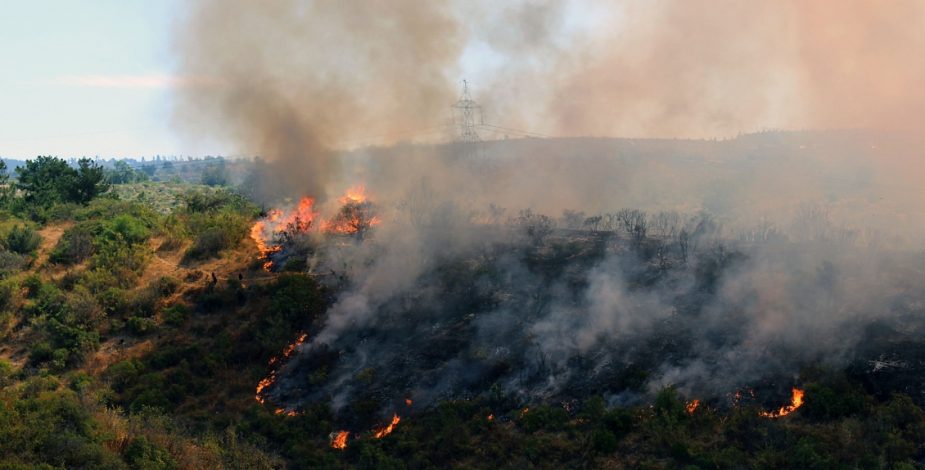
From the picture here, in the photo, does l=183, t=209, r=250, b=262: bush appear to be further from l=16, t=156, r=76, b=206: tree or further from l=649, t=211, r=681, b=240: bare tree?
l=649, t=211, r=681, b=240: bare tree

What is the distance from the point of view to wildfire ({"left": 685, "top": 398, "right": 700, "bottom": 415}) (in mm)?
23427

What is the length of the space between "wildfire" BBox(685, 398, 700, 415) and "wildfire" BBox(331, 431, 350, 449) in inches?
463

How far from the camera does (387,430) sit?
25922 millimetres

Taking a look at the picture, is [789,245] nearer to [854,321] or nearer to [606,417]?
→ [854,321]

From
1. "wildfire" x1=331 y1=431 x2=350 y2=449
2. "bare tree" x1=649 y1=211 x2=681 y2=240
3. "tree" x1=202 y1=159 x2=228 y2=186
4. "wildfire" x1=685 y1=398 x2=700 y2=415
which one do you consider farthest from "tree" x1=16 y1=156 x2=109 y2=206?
"tree" x1=202 y1=159 x2=228 y2=186

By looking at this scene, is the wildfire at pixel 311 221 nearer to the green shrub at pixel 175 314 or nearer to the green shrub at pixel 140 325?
the green shrub at pixel 175 314

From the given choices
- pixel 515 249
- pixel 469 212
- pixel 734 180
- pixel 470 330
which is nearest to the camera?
pixel 470 330

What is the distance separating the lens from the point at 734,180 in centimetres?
5531

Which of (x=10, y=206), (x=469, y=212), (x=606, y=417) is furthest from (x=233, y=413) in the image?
(x=10, y=206)

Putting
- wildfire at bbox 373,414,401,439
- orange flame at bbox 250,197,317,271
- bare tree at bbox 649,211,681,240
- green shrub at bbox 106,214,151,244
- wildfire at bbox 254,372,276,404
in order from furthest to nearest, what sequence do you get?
orange flame at bbox 250,197,317,271
green shrub at bbox 106,214,151,244
bare tree at bbox 649,211,681,240
wildfire at bbox 254,372,276,404
wildfire at bbox 373,414,401,439

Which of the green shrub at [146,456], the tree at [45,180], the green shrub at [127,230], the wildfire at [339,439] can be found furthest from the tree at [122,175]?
the wildfire at [339,439]

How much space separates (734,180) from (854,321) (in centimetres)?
3092

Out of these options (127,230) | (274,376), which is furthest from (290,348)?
(127,230)

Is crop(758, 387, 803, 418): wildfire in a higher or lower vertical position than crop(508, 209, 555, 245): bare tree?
lower
